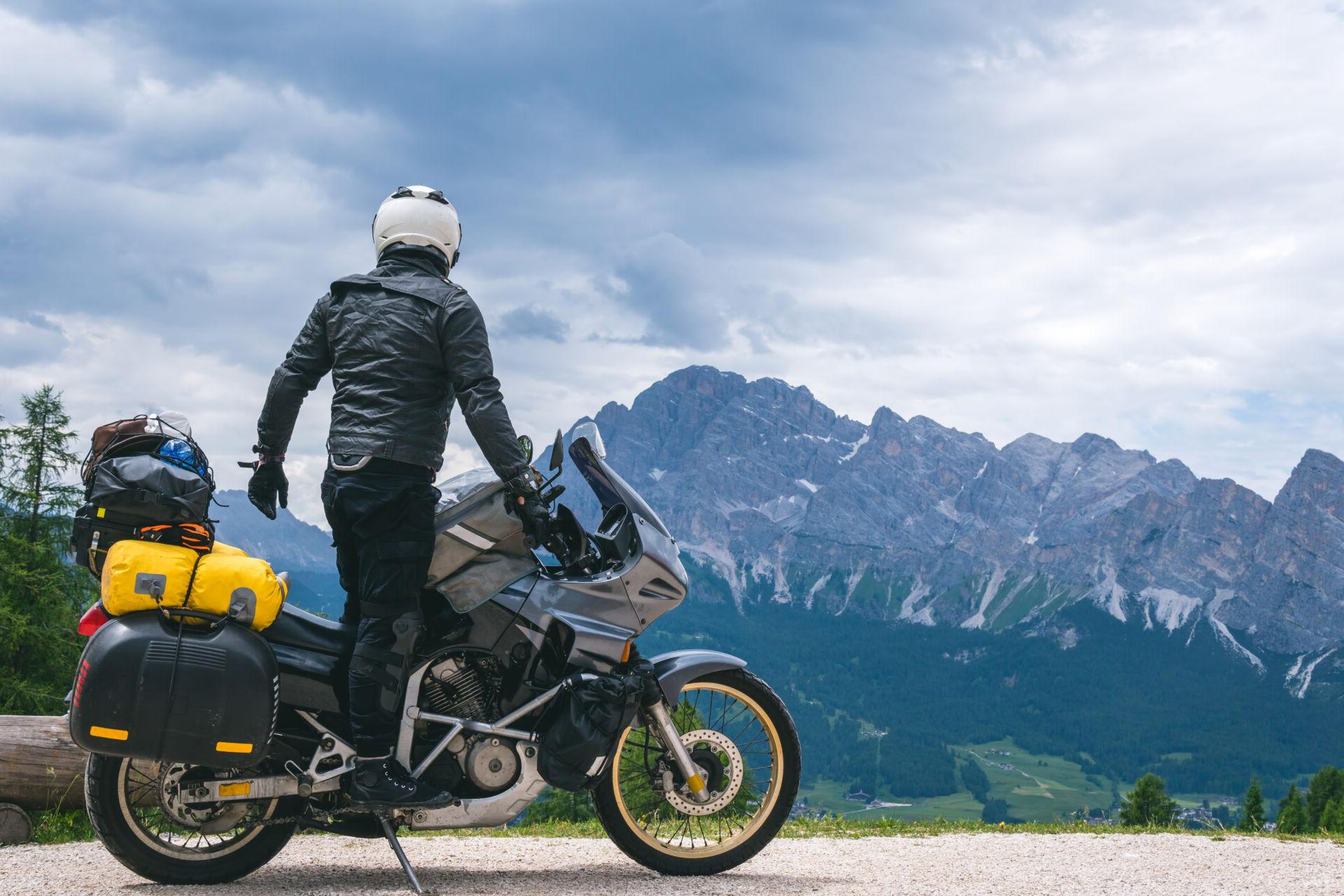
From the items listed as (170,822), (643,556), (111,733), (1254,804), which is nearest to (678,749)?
(643,556)

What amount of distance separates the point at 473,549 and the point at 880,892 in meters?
2.97

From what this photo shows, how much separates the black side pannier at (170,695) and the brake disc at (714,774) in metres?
2.37

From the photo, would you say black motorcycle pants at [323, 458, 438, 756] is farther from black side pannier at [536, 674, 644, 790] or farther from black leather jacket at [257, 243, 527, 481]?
black side pannier at [536, 674, 644, 790]

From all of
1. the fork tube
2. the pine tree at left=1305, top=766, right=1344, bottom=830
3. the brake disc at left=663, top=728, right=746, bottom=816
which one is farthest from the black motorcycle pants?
the pine tree at left=1305, top=766, right=1344, bottom=830

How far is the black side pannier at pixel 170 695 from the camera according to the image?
5141 mm

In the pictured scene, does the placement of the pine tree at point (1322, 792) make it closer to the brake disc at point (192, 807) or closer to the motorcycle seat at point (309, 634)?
the motorcycle seat at point (309, 634)

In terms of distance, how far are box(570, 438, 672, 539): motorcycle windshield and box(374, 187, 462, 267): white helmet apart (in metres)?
1.33

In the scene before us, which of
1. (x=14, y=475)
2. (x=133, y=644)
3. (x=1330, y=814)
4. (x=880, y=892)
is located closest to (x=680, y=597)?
(x=880, y=892)

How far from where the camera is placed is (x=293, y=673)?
568 centimetres

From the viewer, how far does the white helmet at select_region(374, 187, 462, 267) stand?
604 centimetres

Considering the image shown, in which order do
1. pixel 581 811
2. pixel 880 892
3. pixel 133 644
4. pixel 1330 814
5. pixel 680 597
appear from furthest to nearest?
pixel 1330 814 → pixel 581 811 → pixel 680 597 → pixel 880 892 → pixel 133 644

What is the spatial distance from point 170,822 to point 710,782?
298cm

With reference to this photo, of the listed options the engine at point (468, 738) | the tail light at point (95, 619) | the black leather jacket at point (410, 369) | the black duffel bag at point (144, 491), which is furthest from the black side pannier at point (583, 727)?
the tail light at point (95, 619)

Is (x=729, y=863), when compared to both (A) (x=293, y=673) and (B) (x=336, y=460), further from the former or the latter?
(B) (x=336, y=460)
